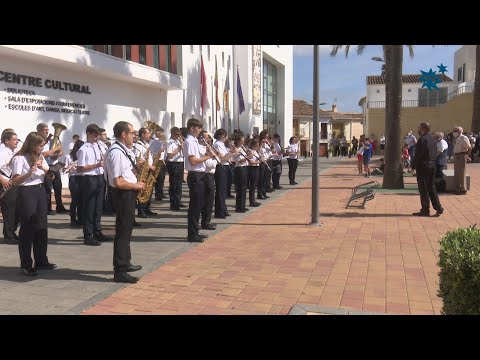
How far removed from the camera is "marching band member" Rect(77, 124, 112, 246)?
7672 mm

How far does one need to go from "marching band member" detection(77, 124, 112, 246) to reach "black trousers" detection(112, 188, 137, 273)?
2.18 m

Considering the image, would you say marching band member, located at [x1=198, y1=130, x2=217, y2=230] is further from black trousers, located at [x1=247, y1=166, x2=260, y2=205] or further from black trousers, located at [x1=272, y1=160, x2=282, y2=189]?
black trousers, located at [x1=272, y1=160, x2=282, y2=189]

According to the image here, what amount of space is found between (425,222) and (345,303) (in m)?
5.04

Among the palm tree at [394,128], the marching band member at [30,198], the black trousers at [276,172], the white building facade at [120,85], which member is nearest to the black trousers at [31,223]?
the marching band member at [30,198]

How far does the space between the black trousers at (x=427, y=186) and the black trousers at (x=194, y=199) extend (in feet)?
15.5

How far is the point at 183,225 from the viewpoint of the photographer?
30.5 feet

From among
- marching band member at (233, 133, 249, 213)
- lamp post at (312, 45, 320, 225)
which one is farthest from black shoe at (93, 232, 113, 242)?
lamp post at (312, 45, 320, 225)

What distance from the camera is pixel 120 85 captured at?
18047 mm

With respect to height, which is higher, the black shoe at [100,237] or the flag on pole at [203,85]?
the flag on pole at [203,85]

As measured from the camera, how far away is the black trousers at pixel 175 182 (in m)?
11.2

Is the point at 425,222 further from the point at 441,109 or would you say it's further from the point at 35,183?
the point at 441,109

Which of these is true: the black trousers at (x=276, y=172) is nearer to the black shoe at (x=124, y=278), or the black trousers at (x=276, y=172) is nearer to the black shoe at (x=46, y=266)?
the black shoe at (x=46, y=266)

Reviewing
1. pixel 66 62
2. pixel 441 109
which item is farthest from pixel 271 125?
pixel 66 62
